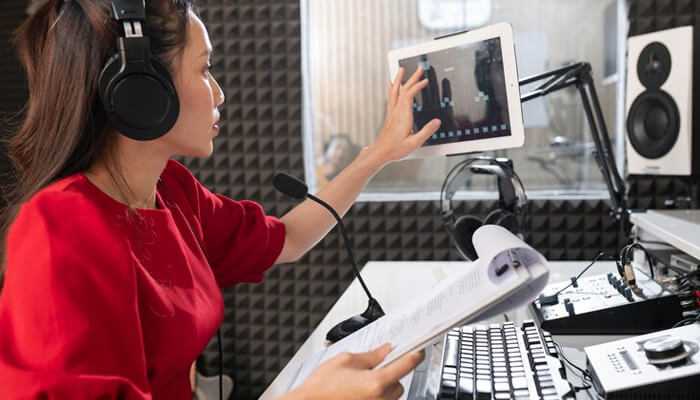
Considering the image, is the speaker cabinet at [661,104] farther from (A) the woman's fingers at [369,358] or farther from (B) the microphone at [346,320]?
(A) the woman's fingers at [369,358]

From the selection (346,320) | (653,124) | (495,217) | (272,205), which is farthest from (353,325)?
(272,205)

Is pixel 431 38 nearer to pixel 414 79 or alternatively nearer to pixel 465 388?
pixel 414 79

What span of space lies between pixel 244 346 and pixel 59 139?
1809 mm

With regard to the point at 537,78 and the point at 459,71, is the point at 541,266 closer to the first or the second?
the point at 459,71

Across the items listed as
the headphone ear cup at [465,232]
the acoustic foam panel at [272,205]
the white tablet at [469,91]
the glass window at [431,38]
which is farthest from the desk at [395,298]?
the glass window at [431,38]

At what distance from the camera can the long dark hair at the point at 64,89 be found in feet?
2.79

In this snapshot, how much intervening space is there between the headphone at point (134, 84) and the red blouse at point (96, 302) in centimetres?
10

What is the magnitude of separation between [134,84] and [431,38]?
174 centimetres

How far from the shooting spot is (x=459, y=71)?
133 cm

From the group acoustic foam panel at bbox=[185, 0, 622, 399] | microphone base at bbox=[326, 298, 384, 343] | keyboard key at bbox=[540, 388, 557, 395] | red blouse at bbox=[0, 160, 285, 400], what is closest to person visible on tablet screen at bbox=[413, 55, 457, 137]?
microphone base at bbox=[326, 298, 384, 343]

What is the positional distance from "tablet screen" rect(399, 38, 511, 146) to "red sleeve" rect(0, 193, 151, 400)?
759mm

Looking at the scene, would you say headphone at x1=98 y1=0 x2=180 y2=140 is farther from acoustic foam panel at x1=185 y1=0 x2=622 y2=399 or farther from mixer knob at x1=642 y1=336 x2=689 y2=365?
acoustic foam panel at x1=185 y1=0 x2=622 y2=399

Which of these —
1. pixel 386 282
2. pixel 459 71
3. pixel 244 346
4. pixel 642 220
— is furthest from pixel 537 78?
pixel 244 346

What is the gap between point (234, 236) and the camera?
4.25 ft
